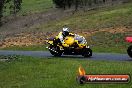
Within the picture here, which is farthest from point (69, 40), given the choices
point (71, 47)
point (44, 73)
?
point (44, 73)

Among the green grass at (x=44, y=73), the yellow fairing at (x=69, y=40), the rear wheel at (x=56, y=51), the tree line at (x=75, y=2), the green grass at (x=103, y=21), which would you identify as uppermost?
the green grass at (x=44, y=73)

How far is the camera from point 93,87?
1419 centimetres

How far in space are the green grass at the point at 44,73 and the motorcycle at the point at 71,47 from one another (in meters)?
5.61

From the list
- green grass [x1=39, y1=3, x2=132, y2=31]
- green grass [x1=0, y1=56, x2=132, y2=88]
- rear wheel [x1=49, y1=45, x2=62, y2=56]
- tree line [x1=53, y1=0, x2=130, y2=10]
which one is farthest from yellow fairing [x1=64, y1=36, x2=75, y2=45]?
tree line [x1=53, y1=0, x2=130, y2=10]

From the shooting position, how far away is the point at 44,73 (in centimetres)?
1820

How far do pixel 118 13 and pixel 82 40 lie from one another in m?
30.1

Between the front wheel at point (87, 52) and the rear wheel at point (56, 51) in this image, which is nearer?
the front wheel at point (87, 52)

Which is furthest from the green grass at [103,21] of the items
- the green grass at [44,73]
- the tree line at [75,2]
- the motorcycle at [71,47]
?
the green grass at [44,73]

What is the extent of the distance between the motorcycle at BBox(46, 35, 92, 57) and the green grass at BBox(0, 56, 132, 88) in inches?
221

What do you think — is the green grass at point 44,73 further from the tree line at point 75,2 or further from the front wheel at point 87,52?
the tree line at point 75,2

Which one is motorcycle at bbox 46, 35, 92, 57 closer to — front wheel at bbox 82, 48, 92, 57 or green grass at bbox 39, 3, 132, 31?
front wheel at bbox 82, 48, 92, 57

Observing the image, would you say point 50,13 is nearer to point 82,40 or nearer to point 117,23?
point 117,23

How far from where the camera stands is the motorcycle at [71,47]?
90.1 feet

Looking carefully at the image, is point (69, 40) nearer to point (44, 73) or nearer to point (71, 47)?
point (71, 47)
